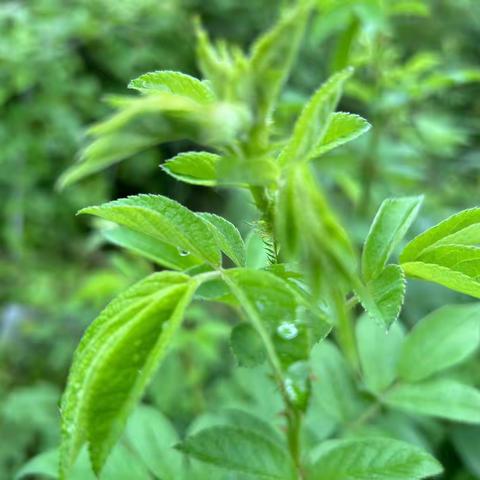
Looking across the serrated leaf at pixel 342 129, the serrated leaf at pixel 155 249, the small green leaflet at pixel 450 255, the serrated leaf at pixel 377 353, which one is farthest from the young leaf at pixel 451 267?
the serrated leaf at pixel 377 353

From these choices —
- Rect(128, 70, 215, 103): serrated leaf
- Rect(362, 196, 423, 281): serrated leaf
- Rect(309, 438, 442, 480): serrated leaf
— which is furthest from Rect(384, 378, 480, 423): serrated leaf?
Rect(128, 70, 215, 103): serrated leaf

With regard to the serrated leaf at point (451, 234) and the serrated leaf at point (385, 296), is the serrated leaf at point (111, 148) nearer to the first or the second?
the serrated leaf at point (385, 296)

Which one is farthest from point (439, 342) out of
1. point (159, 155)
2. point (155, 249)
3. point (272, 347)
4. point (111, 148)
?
point (159, 155)

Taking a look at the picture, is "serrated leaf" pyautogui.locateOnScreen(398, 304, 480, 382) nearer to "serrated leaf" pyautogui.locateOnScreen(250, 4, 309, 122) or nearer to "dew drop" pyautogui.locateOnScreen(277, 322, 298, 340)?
"dew drop" pyautogui.locateOnScreen(277, 322, 298, 340)

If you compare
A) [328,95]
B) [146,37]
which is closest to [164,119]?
[328,95]

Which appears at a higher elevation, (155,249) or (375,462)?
(155,249)

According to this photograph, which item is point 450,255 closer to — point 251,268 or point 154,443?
point 251,268
